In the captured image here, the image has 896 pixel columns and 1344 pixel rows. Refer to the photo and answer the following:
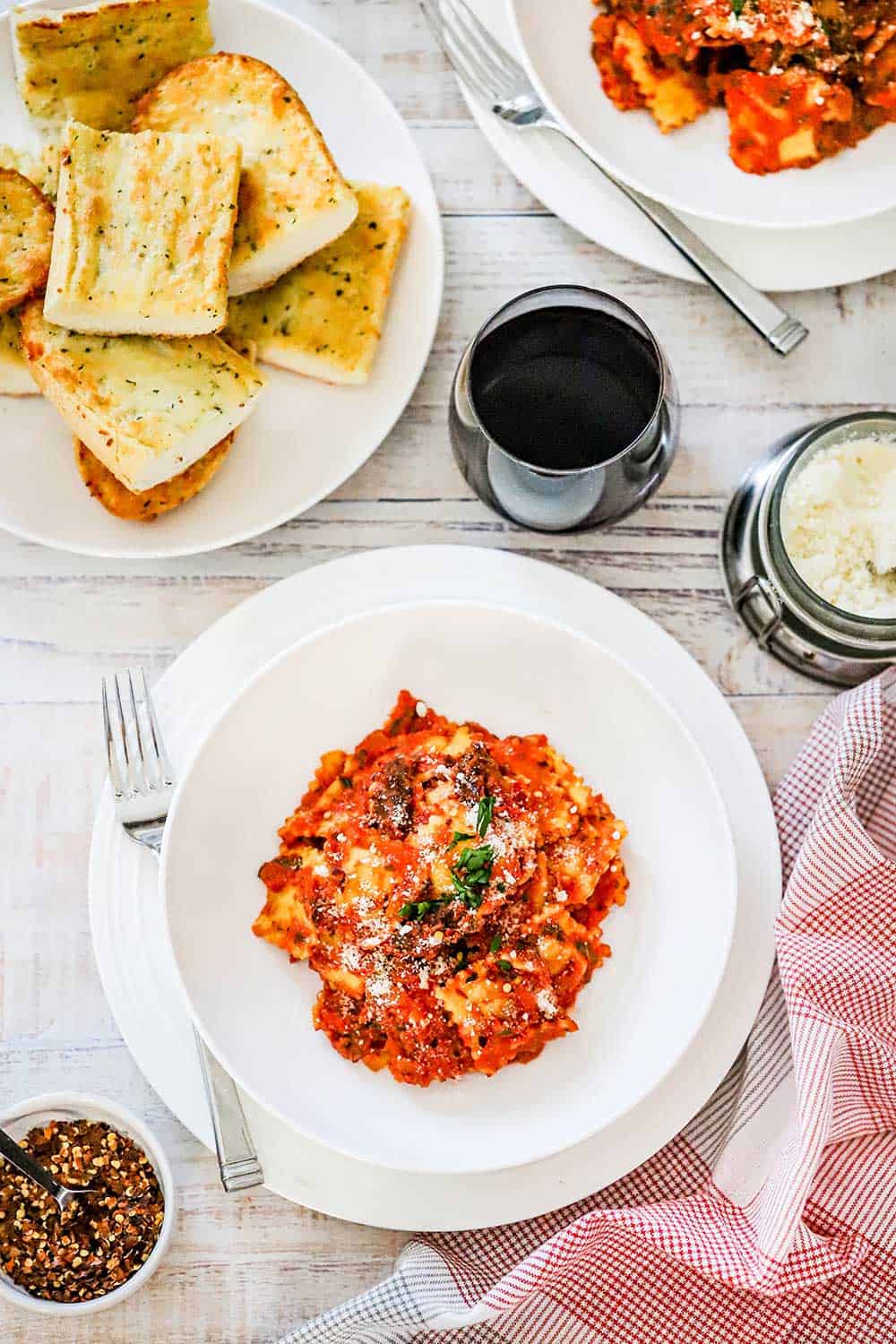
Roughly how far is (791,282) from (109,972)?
1.63 m

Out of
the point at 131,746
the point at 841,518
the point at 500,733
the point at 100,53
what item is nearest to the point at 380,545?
the point at 500,733

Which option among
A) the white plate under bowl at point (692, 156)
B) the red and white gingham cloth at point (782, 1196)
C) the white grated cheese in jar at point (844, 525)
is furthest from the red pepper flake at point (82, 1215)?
the white plate under bowl at point (692, 156)

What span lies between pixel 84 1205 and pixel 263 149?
5.65ft

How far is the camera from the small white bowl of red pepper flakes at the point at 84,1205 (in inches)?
84.4

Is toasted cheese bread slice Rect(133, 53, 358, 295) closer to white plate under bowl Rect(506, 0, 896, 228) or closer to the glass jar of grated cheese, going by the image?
white plate under bowl Rect(506, 0, 896, 228)

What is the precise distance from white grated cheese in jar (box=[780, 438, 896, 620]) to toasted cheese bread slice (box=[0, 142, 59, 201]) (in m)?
1.28

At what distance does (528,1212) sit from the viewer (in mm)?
2154

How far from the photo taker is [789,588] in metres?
2.11

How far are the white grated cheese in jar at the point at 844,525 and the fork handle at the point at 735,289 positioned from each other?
0.22 m

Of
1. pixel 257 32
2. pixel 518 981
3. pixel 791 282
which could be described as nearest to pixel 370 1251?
pixel 518 981

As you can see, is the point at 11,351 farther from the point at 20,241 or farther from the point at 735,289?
the point at 735,289

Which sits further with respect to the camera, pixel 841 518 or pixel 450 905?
pixel 841 518

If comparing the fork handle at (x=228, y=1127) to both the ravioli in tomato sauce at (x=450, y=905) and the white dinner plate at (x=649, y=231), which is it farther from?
the white dinner plate at (x=649, y=231)

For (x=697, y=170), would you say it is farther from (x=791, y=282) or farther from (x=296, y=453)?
(x=296, y=453)
